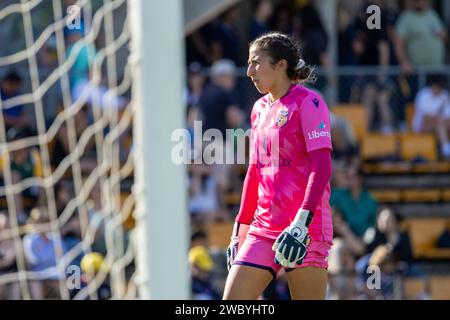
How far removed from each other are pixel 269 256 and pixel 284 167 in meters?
0.37

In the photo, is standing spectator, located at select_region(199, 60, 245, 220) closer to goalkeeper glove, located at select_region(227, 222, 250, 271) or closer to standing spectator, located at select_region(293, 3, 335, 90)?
standing spectator, located at select_region(293, 3, 335, 90)

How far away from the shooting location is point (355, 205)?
11203 millimetres

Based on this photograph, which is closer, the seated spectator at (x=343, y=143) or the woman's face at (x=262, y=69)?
the woman's face at (x=262, y=69)

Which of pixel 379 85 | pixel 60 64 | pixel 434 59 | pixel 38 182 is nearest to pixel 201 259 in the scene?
pixel 38 182

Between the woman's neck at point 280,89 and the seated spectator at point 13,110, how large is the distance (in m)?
6.03

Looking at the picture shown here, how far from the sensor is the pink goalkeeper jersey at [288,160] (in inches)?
203

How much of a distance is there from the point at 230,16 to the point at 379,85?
1.84 metres

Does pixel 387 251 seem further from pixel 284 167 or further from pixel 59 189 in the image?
pixel 284 167

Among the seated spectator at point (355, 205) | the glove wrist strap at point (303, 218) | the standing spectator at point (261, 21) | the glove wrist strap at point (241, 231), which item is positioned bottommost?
the seated spectator at point (355, 205)

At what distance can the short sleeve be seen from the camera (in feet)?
16.6

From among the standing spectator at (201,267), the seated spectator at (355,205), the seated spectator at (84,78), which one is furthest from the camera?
the seated spectator at (355,205)

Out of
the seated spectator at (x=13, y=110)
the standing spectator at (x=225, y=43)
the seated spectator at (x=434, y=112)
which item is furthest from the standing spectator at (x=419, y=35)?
the seated spectator at (x=13, y=110)

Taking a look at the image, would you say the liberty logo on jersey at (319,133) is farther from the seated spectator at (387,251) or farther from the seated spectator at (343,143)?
the seated spectator at (343,143)
